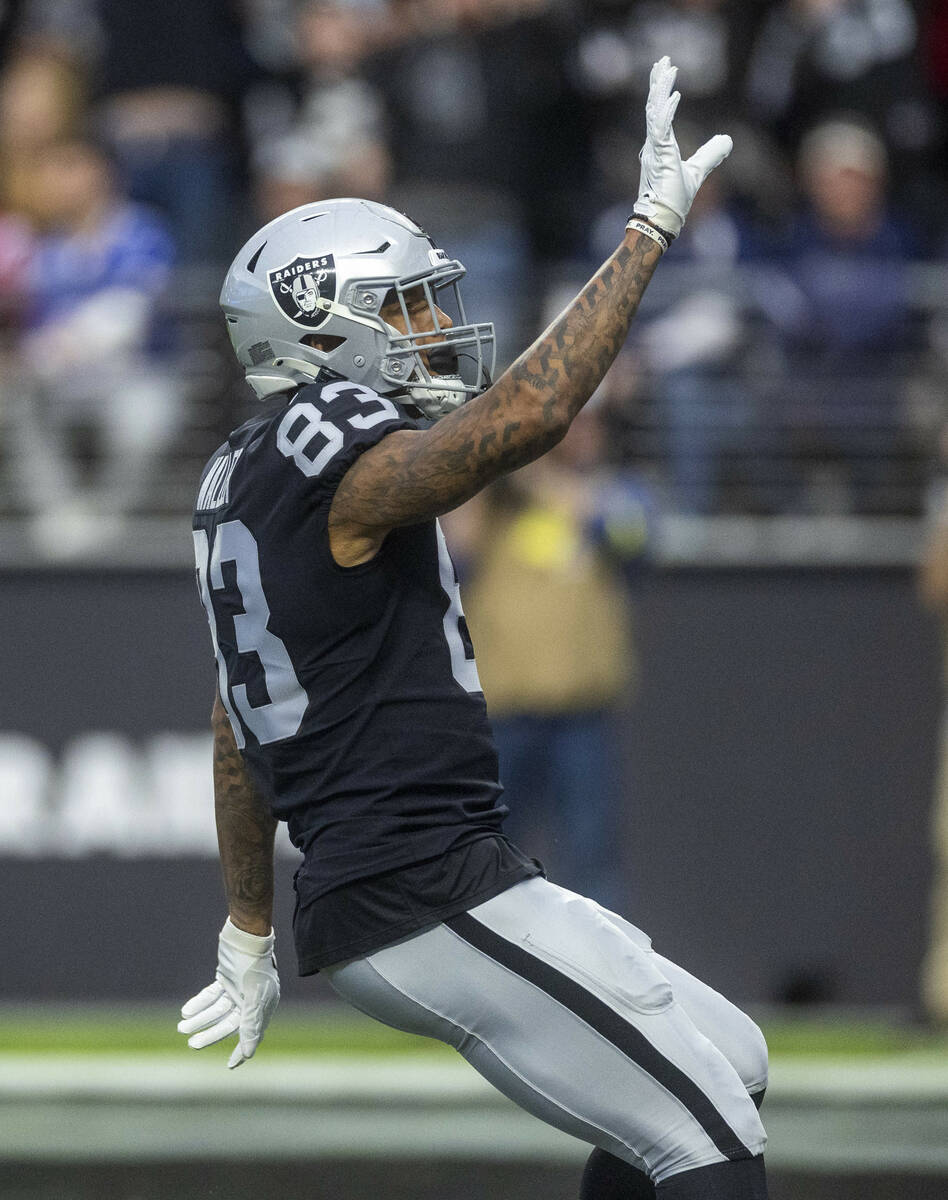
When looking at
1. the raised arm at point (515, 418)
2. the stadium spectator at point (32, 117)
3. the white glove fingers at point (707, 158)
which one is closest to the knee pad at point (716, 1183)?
the raised arm at point (515, 418)

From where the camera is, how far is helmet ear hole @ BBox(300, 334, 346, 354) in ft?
9.11

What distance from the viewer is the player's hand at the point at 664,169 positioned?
259 centimetres

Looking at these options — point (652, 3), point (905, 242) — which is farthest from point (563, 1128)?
point (652, 3)

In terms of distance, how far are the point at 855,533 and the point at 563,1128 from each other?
4.05 m

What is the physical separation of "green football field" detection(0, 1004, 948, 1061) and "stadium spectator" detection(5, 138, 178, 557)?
1564 mm

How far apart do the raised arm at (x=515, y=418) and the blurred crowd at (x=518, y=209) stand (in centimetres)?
344

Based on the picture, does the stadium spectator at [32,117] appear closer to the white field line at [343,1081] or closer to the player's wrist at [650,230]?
the white field line at [343,1081]

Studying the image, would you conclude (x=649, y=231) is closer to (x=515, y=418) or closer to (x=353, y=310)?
(x=515, y=418)

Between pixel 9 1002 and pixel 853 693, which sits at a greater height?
pixel 853 693

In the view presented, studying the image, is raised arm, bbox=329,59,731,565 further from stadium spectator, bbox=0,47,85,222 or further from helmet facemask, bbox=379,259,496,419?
stadium spectator, bbox=0,47,85,222

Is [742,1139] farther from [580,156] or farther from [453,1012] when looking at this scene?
[580,156]

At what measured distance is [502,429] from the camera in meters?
2.46

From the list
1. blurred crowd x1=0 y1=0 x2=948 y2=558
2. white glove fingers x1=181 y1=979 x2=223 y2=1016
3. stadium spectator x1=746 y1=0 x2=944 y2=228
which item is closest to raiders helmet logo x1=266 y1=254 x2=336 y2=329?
white glove fingers x1=181 y1=979 x2=223 y2=1016

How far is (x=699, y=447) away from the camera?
645 cm
